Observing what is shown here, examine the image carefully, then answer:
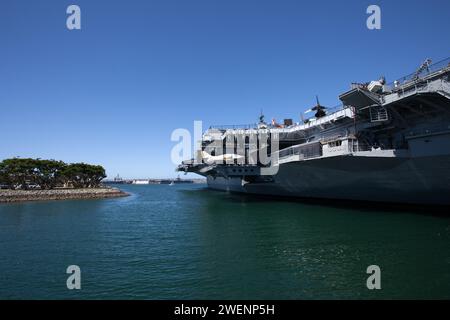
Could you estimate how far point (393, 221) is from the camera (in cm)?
1805

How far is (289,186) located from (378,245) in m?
21.9

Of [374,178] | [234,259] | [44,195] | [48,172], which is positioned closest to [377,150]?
[374,178]

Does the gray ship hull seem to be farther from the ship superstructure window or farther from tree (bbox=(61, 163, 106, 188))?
tree (bbox=(61, 163, 106, 188))

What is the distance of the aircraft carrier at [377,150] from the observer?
18531 mm

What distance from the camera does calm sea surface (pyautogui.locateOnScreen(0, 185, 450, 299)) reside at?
8.43m

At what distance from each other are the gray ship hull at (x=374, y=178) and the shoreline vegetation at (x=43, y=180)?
3564 centimetres

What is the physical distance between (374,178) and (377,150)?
304 centimetres

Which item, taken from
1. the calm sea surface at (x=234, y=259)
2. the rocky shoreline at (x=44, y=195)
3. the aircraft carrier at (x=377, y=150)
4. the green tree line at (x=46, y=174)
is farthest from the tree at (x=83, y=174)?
the calm sea surface at (x=234, y=259)

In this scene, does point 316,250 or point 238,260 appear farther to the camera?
point 316,250

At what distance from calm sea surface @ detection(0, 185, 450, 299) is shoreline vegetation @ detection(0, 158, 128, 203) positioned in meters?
30.7

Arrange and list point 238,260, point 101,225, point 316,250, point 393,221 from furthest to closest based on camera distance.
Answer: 1. point 101,225
2. point 393,221
3. point 316,250
4. point 238,260

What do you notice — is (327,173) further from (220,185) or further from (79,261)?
(220,185)
